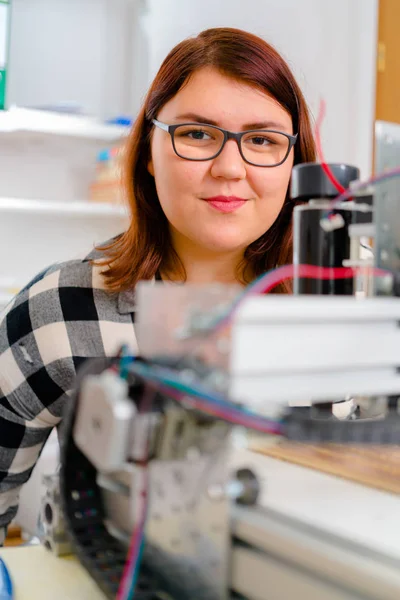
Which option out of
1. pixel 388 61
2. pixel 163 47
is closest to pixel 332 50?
pixel 388 61

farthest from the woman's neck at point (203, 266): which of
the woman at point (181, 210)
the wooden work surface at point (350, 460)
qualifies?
the wooden work surface at point (350, 460)

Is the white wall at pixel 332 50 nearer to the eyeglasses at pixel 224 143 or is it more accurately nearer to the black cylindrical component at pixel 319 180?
the eyeglasses at pixel 224 143

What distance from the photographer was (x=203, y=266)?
132cm

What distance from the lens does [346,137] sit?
9.07 feet

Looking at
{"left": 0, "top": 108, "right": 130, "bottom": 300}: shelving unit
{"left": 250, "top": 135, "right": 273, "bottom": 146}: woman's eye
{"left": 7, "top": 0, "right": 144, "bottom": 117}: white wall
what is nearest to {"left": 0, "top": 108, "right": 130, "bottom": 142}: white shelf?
{"left": 0, "top": 108, "right": 130, "bottom": 300}: shelving unit

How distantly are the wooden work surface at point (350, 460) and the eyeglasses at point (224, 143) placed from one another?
20.7 inches

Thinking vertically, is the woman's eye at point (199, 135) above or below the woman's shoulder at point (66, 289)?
above

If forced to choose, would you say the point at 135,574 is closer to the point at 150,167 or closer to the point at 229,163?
the point at 229,163

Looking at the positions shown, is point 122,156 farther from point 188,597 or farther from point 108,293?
point 188,597

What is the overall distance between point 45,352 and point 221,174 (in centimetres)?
41

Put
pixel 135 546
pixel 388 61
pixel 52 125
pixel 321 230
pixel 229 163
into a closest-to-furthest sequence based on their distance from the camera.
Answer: pixel 135 546 → pixel 321 230 → pixel 229 163 → pixel 388 61 → pixel 52 125

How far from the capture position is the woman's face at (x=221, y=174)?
3.78 ft

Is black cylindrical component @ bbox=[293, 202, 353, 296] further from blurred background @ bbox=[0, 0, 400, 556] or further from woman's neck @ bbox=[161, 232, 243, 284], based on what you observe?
blurred background @ bbox=[0, 0, 400, 556]

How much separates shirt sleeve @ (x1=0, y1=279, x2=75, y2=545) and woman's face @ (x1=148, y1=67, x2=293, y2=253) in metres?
0.28
